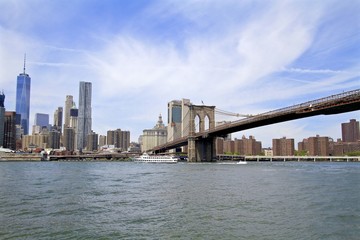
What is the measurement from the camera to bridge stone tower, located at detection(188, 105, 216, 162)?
82.8 metres

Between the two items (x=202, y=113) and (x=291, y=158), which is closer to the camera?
(x=202, y=113)

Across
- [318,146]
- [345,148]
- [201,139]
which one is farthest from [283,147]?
[201,139]

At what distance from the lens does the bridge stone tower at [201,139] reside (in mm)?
82812

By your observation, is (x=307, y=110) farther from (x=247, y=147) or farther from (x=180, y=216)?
(x=247, y=147)

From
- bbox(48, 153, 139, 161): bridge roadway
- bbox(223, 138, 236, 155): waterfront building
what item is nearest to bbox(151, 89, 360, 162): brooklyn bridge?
bbox(48, 153, 139, 161): bridge roadway

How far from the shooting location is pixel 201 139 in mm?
84375

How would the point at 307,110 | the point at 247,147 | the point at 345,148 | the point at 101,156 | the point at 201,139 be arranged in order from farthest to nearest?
the point at 247,147 < the point at 345,148 < the point at 101,156 < the point at 201,139 < the point at 307,110

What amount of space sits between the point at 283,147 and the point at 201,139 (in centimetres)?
11983

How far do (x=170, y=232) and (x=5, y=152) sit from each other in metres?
143

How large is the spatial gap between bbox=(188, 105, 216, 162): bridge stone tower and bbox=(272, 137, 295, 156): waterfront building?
109191 millimetres

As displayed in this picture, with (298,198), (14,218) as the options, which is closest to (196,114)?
(298,198)

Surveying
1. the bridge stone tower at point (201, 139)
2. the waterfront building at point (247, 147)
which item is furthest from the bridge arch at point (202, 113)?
the waterfront building at point (247, 147)

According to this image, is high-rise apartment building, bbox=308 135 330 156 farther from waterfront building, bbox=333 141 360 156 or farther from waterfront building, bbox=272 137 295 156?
waterfront building, bbox=272 137 295 156

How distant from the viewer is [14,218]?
12.6m
